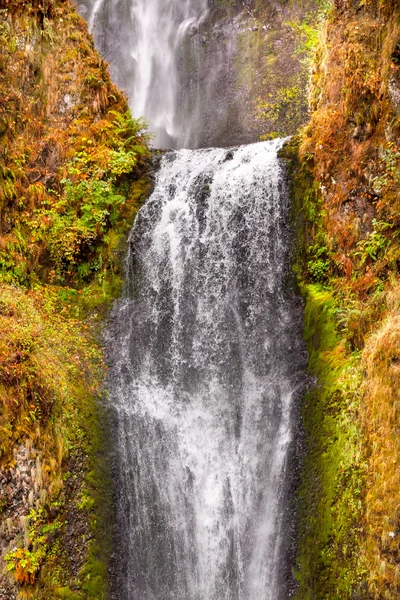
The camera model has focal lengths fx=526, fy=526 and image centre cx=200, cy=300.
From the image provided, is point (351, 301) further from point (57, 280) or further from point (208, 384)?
point (57, 280)

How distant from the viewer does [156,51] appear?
23906 millimetres

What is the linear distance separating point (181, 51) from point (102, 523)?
68.5 feet

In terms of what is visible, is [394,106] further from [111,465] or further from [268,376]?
[111,465]

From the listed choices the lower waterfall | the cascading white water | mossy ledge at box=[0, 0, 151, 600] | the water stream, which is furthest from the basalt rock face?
the lower waterfall

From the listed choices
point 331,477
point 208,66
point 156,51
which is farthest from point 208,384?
point 156,51

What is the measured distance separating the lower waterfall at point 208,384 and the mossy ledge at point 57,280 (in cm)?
A: 52

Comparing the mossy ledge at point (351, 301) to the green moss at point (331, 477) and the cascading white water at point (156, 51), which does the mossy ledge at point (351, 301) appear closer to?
the green moss at point (331, 477)

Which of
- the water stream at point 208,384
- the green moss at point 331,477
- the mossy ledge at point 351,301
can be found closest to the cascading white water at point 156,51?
the water stream at point 208,384

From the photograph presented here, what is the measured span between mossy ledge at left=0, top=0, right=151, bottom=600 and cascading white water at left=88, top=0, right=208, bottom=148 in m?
7.92

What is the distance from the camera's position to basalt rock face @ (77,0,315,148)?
20.2 m

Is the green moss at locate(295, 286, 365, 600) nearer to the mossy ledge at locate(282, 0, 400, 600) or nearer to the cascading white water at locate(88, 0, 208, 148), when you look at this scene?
the mossy ledge at locate(282, 0, 400, 600)

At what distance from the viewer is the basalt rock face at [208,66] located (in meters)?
20.2

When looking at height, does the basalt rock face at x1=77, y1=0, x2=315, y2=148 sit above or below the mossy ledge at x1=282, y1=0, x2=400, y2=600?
above

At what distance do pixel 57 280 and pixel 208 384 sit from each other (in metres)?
4.39
